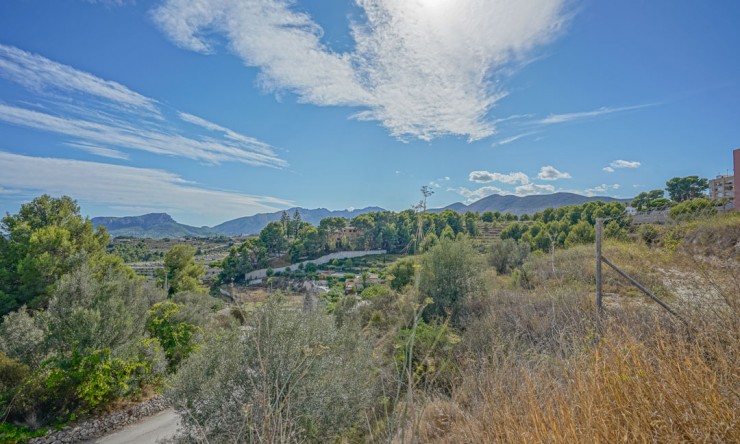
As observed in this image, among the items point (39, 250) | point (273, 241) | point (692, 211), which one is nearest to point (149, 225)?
point (273, 241)

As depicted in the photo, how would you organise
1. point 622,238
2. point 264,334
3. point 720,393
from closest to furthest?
1. point 720,393
2. point 264,334
3. point 622,238

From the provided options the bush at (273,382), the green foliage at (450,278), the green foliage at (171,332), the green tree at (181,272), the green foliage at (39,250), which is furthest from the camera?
the green tree at (181,272)

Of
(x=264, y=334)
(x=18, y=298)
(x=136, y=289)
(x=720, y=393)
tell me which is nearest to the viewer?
(x=720, y=393)

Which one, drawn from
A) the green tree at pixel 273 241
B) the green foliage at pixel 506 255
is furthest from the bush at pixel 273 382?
the green tree at pixel 273 241

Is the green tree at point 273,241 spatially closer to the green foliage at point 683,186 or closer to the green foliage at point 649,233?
the green foliage at point 649,233

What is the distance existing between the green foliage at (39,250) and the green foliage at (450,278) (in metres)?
14.6

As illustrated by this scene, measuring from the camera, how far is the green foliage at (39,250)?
41.1 feet

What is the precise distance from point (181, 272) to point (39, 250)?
7699 millimetres

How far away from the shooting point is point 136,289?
414 inches

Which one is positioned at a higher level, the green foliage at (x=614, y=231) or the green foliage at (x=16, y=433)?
the green foliage at (x=614, y=231)

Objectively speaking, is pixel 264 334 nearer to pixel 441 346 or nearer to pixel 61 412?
pixel 441 346

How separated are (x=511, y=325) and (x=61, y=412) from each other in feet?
31.2

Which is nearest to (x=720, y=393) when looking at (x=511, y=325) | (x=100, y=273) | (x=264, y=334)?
(x=264, y=334)

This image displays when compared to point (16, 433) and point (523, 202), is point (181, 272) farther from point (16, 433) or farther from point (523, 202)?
point (523, 202)
